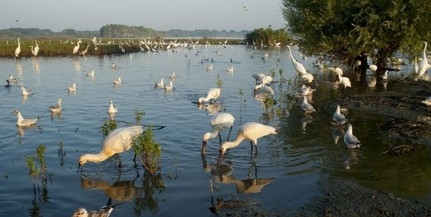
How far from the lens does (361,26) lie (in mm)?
27016

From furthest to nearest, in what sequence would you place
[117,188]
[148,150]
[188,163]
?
[188,163]
[148,150]
[117,188]

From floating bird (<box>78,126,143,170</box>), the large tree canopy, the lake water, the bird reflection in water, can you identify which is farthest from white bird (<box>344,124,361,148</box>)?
the large tree canopy

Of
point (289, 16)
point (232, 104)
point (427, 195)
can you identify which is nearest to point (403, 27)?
point (289, 16)

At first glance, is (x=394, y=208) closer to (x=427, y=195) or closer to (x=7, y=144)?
(x=427, y=195)

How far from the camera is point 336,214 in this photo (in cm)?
805

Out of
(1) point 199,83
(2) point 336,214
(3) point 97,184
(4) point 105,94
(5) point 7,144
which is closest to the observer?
(2) point 336,214

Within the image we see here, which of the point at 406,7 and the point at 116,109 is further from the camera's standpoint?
the point at 406,7

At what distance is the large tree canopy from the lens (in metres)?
25.4

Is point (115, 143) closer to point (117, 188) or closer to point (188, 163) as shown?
point (117, 188)

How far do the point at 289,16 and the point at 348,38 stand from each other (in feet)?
16.5

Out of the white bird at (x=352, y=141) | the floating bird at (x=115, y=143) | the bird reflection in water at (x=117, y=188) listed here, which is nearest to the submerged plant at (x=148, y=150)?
the floating bird at (x=115, y=143)

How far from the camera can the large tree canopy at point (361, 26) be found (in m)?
25.4

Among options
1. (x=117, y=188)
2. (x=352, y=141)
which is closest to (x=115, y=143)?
(x=117, y=188)

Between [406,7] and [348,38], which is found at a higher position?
[406,7]
